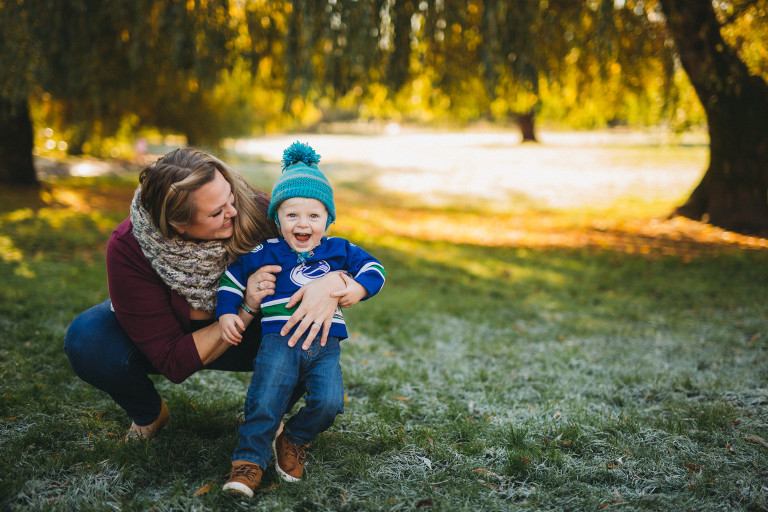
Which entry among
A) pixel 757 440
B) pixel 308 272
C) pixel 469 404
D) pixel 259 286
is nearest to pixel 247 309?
pixel 259 286

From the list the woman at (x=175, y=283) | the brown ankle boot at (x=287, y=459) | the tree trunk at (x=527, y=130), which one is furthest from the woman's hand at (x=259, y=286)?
the tree trunk at (x=527, y=130)

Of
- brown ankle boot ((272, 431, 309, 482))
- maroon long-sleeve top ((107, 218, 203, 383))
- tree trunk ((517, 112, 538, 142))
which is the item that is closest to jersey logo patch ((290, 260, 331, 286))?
maroon long-sleeve top ((107, 218, 203, 383))

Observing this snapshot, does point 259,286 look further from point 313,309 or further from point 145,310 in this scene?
point 145,310

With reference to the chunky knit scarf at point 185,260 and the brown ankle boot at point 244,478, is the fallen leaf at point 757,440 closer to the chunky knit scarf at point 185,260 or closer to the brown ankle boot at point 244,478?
the brown ankle boot at point 244,478

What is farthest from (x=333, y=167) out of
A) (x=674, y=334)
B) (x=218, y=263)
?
(x=218, y=263)

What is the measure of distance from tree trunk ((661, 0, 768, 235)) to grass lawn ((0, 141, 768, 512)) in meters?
2.01

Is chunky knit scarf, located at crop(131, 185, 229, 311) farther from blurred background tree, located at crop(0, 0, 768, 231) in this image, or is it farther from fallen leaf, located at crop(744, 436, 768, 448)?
blurred background tree, located at crop(0, 0, 768, 231)

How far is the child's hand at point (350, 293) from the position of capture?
234 centimetres

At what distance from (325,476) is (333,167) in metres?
24.1

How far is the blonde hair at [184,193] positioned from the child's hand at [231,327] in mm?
344

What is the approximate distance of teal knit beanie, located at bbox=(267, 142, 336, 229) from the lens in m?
2.36

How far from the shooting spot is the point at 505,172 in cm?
2252

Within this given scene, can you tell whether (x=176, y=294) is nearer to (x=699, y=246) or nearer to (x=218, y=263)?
(x=218, y=263)

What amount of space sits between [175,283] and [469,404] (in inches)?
74.6
